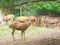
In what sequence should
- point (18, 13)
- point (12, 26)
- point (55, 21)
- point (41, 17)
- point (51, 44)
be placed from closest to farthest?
point (51, 44) < point (12, 26) < point (55, 21) < point (41, 17) < point (18, 13)

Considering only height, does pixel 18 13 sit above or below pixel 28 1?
below

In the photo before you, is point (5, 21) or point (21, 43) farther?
point (5, 21)

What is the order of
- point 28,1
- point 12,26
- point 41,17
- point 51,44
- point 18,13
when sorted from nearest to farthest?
1. point 28,1
2. point 51,44
3. point 12,26
4. point 41,17
5. point 18,13

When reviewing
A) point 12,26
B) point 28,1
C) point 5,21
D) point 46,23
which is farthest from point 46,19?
point 28,1

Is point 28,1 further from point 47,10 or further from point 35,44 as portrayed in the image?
point 47,10

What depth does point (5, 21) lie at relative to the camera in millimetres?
20938

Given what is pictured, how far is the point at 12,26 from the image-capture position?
1045cm

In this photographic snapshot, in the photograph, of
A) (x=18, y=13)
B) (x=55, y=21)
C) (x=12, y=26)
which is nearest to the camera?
(x=12, y=26)

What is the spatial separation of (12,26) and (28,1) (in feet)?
8.12

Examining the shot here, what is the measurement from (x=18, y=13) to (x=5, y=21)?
2.12m

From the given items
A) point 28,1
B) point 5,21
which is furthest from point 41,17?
point 28,1

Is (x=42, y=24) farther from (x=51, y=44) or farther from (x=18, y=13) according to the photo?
(x=51, y=44)

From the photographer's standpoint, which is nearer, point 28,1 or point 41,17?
point 28,1

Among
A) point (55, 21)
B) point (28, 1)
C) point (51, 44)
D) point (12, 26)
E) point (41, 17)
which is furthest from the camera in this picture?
point (41, 17)
